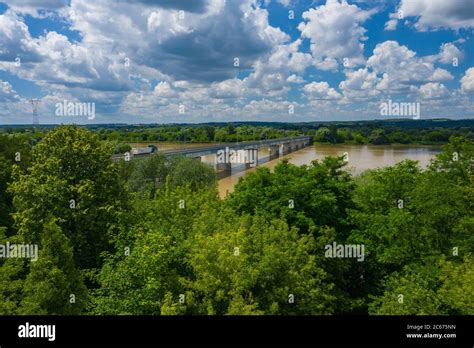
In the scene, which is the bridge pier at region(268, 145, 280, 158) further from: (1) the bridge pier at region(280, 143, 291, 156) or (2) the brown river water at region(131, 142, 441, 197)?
(2) the brown river water at region(131, 142, 441, 197)

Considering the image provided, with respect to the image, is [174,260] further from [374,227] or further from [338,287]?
[374,227]

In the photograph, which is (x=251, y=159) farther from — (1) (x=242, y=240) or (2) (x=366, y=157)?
(1) (x=242, y=240)

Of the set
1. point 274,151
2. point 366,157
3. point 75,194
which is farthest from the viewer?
point 274,151

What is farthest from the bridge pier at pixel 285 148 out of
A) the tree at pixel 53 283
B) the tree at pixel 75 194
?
the tree at pixel 53 283

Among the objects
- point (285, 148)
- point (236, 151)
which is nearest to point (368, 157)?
point (285, 148)

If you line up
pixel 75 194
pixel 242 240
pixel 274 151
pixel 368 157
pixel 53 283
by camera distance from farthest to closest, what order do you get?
pixel 274 151, pixel 368 157, pixel 75 194, pixel 53 283, pixel 242 240

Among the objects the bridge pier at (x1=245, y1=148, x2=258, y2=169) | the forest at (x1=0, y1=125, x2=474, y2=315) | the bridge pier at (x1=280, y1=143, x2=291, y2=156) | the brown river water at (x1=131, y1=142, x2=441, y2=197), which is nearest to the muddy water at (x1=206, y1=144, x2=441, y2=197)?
the brown river water at (x1=131, y1=142, x2=441, y2=197)

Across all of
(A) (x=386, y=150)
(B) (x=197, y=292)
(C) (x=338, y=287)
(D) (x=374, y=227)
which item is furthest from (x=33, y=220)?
(A) (x=386, y=150)
